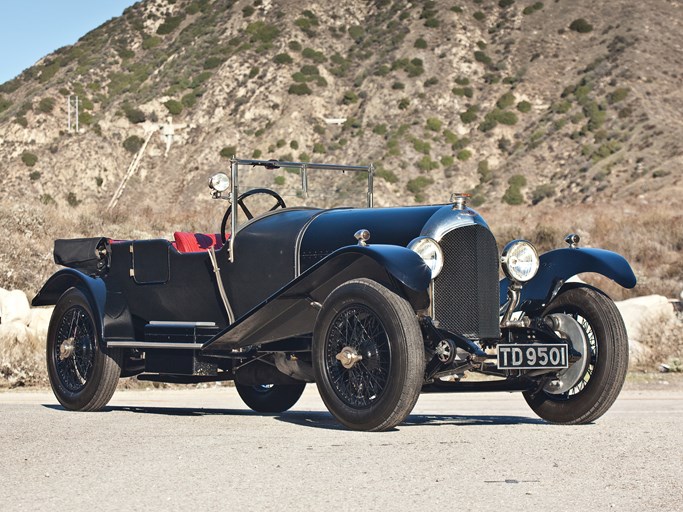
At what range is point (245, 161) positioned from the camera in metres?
9.57

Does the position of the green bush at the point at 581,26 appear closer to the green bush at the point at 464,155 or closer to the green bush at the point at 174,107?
the green bush at the point at 464,155

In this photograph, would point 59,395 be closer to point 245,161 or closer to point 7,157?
point 245,161

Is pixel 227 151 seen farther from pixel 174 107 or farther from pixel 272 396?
pixel 272 396

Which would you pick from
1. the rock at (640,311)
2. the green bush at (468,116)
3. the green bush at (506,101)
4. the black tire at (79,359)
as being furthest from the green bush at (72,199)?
the black tire at (79,359)

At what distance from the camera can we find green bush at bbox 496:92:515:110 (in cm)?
6506

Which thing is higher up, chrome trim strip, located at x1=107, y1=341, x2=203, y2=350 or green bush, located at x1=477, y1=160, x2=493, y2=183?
green bush, located at x1=477, y1=160, x2=493, y2=183

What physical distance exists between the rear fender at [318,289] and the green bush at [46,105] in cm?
6108

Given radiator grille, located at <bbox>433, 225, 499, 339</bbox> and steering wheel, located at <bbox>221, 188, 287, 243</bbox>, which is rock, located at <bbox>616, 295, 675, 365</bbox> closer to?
steering wheel, located at <bbox>221, 188, 287, 243</bbox>

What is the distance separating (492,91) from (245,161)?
58687 millimetres

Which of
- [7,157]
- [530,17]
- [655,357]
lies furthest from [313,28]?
[655,357]

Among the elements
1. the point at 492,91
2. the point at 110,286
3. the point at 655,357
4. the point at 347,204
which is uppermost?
the point at 492,91

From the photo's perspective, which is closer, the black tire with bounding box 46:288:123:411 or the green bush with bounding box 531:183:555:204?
the black tire with bounding box 46:288:123:411

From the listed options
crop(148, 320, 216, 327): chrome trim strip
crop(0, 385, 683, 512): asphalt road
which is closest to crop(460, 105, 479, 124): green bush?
crop(148, 320, 216, 327): chrome trim strip

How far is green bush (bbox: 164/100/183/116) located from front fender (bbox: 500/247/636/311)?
2333 inches
